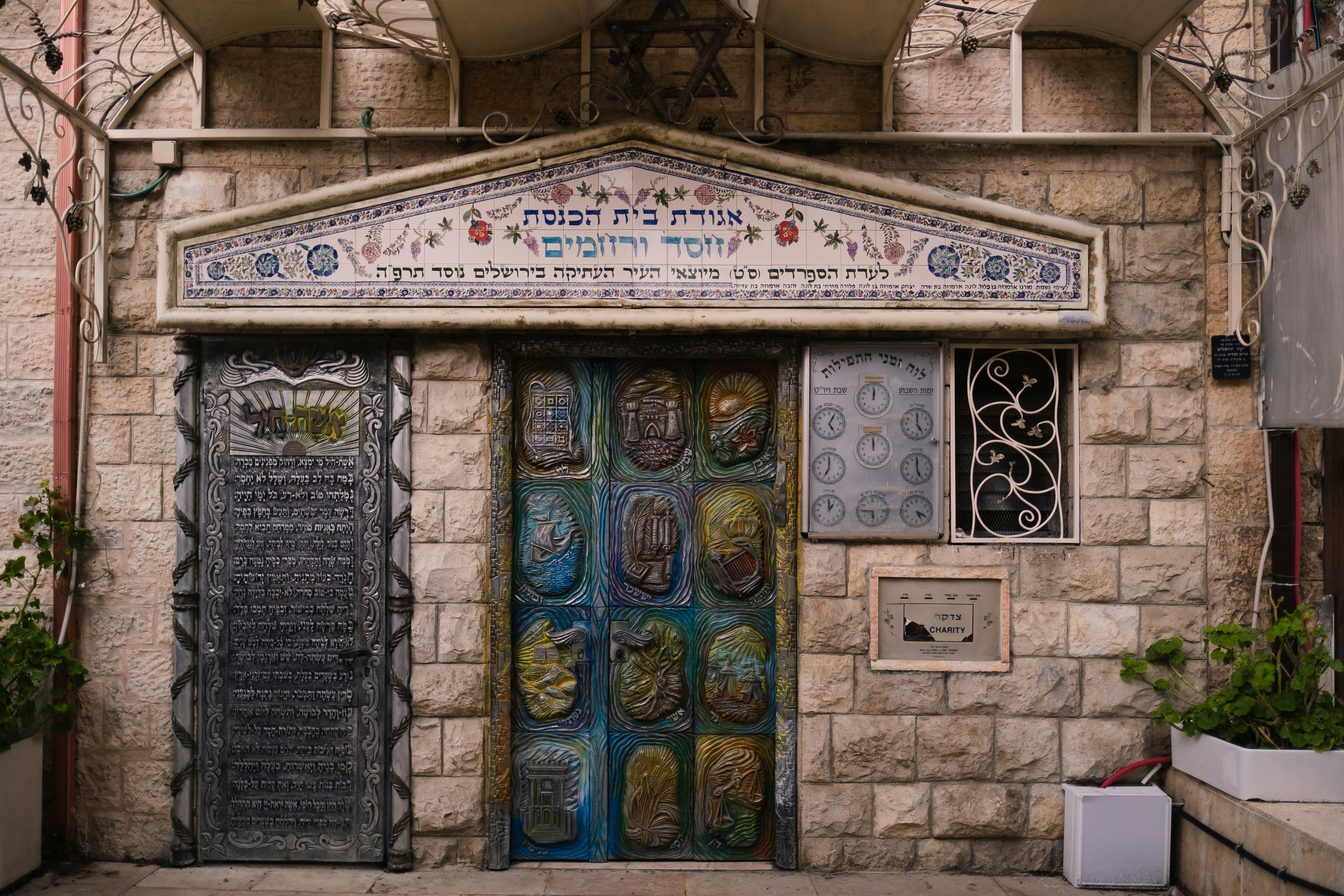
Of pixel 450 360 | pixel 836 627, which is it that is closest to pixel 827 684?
pixel 836 627

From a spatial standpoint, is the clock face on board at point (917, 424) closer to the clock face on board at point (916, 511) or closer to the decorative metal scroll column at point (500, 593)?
the clock face on board at point (916, 511)

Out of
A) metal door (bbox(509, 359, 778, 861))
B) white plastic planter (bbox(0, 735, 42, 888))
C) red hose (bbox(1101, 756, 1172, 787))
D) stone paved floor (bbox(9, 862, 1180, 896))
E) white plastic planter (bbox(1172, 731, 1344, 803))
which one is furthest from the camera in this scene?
metal door (bbox(509, 359, 778, 861))

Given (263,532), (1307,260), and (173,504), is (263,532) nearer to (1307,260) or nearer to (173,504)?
(173,504)

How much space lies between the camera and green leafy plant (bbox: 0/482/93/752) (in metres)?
3.99

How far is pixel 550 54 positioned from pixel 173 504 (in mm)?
3034

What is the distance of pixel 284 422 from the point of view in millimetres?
4379

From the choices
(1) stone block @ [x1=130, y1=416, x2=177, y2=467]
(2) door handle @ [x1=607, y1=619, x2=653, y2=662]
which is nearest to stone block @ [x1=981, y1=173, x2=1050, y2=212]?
(2) door handle @ [x1=607, y1=619, x2=653, y2=662]

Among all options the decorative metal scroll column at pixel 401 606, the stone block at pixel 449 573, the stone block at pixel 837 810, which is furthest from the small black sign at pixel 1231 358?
the decorative metal scroll column at pixel 401 606

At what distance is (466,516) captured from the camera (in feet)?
14.3

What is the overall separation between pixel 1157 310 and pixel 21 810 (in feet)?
20.0

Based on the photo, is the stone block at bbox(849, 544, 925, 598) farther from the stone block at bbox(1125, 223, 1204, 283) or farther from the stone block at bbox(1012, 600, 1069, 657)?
the stone block at bbox(1125, 223, 1204, 283)

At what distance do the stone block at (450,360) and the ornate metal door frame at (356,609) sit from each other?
0.08 meters

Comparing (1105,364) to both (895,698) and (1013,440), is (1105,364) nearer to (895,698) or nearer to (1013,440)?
(1013,440)

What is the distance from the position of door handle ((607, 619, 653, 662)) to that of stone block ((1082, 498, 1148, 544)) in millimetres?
2306
